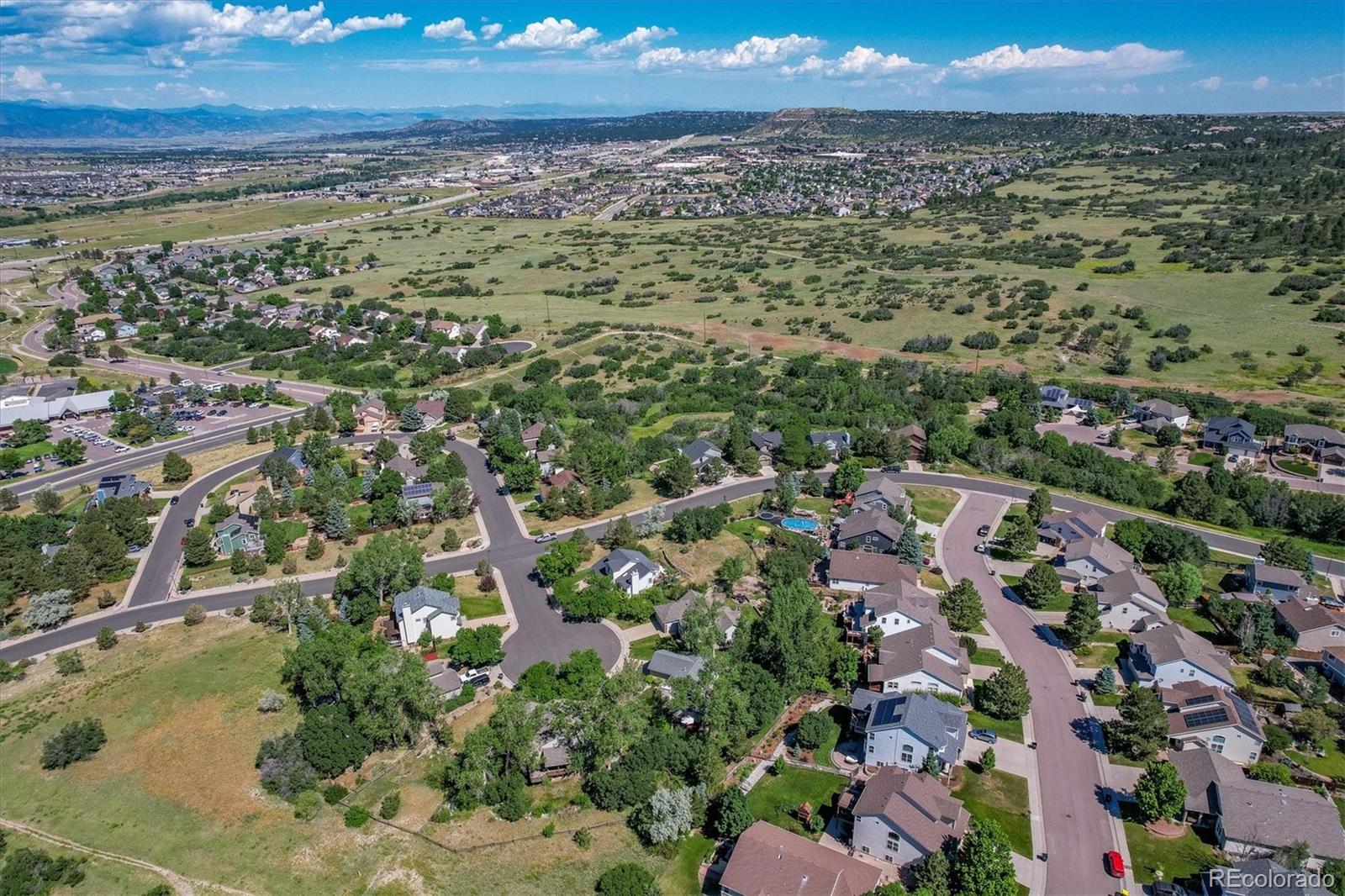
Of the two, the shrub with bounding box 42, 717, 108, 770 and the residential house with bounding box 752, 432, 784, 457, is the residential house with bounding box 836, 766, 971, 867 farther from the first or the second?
the residential house with bounding box 752, 432, 784, 457

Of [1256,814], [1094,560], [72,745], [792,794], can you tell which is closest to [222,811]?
[72,745]

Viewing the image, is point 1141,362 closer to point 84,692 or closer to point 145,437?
point 84,692

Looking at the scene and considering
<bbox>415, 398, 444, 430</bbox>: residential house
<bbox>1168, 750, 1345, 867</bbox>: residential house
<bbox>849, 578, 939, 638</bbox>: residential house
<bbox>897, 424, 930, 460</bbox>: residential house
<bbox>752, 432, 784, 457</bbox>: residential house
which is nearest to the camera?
<bbox>1168, 750, 1345, 867</bbox>: residential house

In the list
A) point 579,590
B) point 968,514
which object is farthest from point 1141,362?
point 579,590

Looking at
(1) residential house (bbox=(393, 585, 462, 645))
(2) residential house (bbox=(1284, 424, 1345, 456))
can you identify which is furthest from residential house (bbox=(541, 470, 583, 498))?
(2) residential house (bbox=(1284, 424, 1345, 456))

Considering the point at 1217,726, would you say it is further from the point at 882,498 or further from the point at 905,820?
the point at 882,498

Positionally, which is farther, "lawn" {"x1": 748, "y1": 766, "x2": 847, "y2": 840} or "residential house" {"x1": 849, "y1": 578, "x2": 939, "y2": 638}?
"residential house" {"x1": 849, "y1": 578, "x2": 939, "y2": 638}
